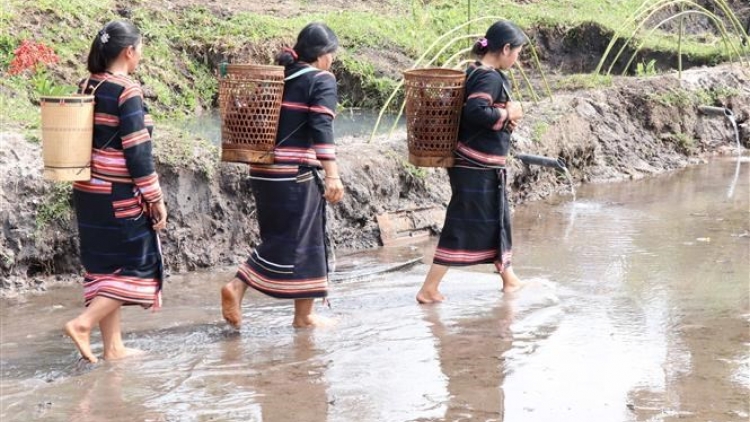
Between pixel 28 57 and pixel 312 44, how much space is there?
436cm

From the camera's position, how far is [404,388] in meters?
4.57

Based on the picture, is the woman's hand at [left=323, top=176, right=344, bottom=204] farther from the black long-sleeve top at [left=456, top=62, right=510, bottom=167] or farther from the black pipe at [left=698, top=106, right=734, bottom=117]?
the black pipe at [left=698, top=106, right=734, bottom=117]

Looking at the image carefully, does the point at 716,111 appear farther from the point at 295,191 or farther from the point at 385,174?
the point at 295,191

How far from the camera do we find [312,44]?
208 inches

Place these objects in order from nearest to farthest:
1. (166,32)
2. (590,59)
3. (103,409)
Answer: (103,409), (166,32), (590,59)

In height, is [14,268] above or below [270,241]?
below

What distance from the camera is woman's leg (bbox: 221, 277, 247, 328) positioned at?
5.35 meters

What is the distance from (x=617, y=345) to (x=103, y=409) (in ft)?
8.31

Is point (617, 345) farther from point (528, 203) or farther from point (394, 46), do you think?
point (394, 46)

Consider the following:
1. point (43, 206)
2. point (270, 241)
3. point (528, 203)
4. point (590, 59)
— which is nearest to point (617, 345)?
point (270, 241)

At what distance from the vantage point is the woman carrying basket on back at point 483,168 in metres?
5.75

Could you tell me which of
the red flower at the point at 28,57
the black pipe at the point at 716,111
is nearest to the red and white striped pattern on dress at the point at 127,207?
the red flower at the point at 28,57

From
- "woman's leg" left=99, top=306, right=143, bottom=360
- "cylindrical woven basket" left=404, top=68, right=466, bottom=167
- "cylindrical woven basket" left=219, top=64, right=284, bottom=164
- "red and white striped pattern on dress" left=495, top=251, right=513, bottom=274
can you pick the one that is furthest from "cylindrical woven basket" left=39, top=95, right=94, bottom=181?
"red and white striped pattern on dress" left=495, top=251, right=513, bottom=274

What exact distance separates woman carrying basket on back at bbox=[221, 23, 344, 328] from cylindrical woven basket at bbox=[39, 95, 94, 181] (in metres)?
0.99
